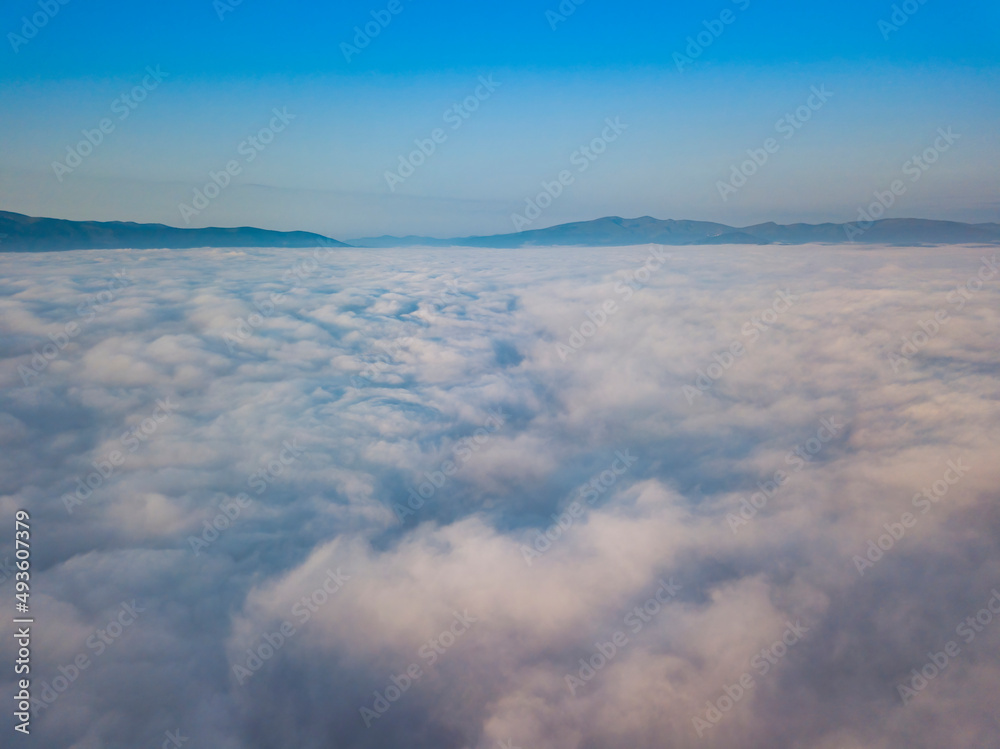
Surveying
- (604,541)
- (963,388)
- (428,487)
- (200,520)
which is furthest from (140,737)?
(963,388)

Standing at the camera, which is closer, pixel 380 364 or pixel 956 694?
pixel 956 694

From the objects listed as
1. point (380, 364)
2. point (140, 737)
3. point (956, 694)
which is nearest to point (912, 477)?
point (956, 694)

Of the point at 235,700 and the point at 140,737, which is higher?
the point at 140,737

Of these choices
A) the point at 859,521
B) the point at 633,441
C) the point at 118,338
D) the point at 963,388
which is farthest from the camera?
the point at 633,441

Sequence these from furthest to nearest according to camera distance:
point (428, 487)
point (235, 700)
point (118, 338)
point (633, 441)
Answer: point (633, 441), point (118, 338), point (428, 487), point (235, 700)

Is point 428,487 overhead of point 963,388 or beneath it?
beneath

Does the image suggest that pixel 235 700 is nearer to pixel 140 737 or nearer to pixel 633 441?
pixel 140 737

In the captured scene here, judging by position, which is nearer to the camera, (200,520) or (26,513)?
(26,513)

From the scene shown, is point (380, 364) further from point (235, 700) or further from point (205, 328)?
point (235, 700)

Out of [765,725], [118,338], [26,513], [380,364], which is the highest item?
[118,338]
